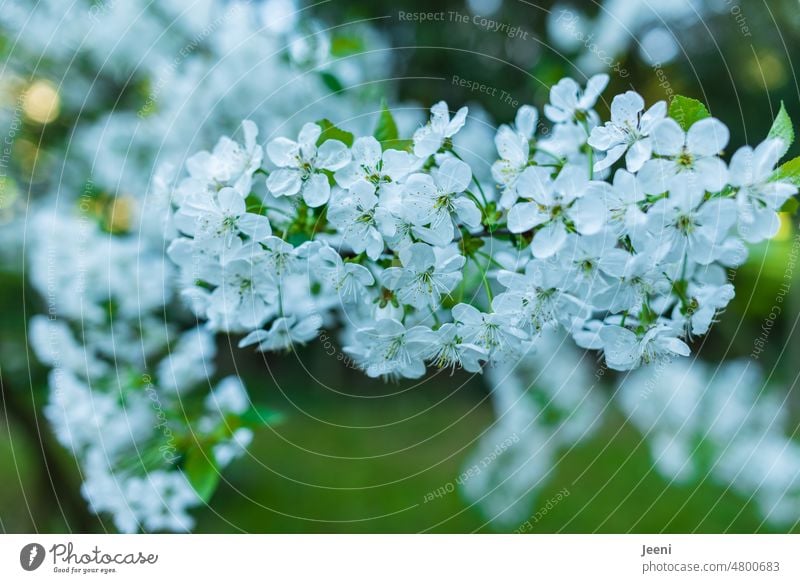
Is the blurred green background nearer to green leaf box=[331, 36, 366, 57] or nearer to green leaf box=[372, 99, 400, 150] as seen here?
green leaf box=[331, 36, 366, 57]

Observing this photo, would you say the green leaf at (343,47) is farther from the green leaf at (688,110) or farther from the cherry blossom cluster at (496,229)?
the green leaf at (688,110)

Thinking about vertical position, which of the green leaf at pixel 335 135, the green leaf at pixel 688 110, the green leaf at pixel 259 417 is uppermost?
the green leaf at pixel 335 135

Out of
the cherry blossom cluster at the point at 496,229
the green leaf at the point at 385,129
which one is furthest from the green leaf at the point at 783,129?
the green leaf at the point at 385,129
